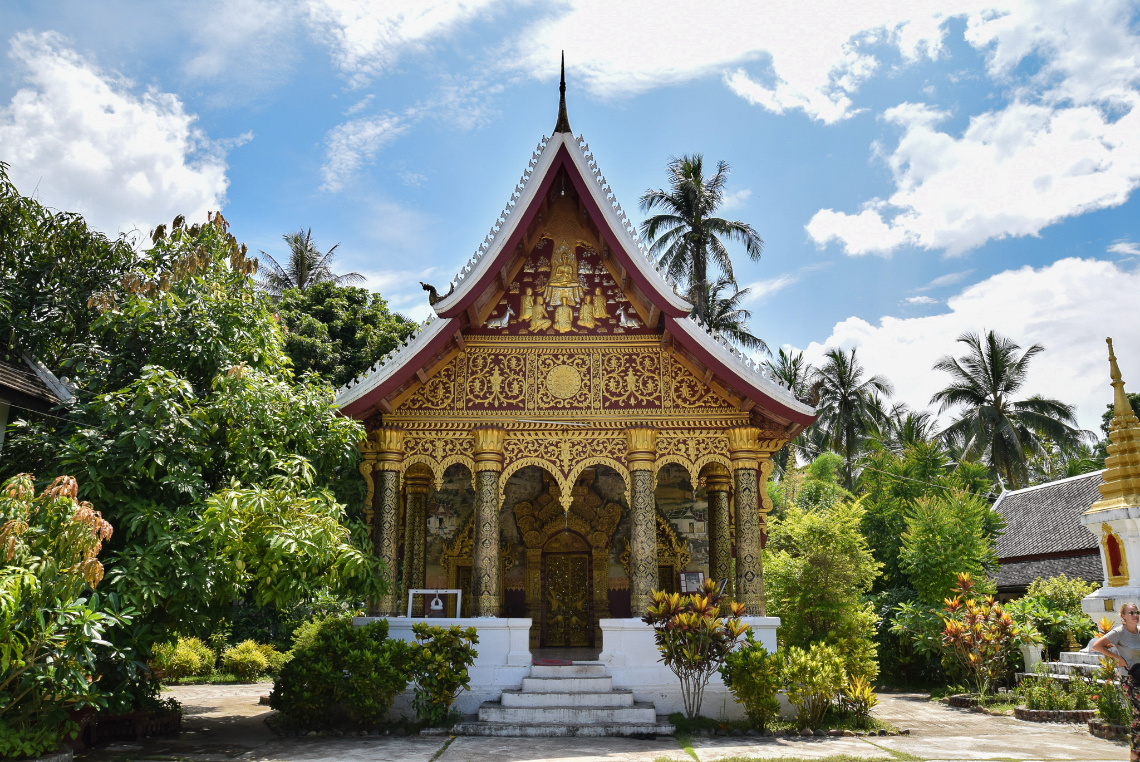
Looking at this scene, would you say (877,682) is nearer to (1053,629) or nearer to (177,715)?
(1053,629)

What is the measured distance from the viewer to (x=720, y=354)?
9.50 meters

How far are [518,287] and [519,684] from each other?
521 cm

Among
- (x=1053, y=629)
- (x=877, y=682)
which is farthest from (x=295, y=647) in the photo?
(x=877, y=682)

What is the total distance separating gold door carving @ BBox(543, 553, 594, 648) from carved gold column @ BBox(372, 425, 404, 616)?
290cm

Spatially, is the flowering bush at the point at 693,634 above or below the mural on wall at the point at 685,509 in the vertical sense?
below

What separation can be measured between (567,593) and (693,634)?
4124 mm

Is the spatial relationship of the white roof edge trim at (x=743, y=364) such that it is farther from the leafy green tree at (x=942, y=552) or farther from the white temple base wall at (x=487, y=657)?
the leafy green tree at (x=942, y=552)

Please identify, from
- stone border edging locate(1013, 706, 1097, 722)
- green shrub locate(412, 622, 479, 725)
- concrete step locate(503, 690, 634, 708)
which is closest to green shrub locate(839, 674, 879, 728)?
stone border edging locate(1013, 706, 1097, 722)

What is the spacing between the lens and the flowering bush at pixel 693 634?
8.18m

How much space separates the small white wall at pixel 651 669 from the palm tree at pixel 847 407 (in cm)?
2426

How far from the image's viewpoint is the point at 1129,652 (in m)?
5.48

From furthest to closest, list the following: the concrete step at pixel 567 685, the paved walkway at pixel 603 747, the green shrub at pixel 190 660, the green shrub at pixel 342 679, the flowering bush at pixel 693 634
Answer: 1. the green shrub at pixel 190 660
2. the concrete step at pixel 567 685
3. the flowering bush at pixel 693 634
4. the green shrub at pixel 342 679
5. the paved walkway at pixel 603 747

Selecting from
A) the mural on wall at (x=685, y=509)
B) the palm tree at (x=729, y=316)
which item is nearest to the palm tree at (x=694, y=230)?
the palm tree at (x=729, y=316)

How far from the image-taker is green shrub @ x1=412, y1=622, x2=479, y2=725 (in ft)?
26.6
